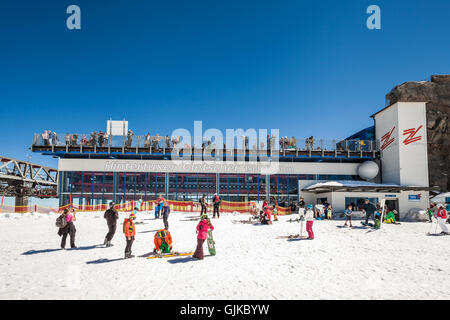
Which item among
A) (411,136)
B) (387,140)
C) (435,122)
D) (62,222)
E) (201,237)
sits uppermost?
(435,122)

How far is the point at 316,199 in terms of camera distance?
95.4 ft

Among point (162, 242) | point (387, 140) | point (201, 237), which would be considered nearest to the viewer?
point (201, 237)

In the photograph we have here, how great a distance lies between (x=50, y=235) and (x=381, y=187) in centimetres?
2518

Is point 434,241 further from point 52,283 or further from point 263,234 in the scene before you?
point 52,283

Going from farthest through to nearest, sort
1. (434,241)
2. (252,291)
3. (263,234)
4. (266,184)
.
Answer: (266,184) < (263,234) < (434,241) < (252,291)

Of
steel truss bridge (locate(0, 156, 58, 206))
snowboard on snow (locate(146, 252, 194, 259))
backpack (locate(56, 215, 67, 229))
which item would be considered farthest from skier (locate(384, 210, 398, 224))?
steel truss bridge (locate(0, 156, 58, 206))

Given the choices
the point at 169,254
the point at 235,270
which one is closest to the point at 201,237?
the point at 169,254

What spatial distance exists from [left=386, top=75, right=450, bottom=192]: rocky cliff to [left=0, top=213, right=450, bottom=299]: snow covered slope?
2869 cm

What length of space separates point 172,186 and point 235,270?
23.8 m

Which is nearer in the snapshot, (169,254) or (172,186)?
(169,254)

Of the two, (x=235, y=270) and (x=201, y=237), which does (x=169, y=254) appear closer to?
(x=201, y=237)

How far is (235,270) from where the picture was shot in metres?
7.38

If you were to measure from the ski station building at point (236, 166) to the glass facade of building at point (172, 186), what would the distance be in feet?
0.33
